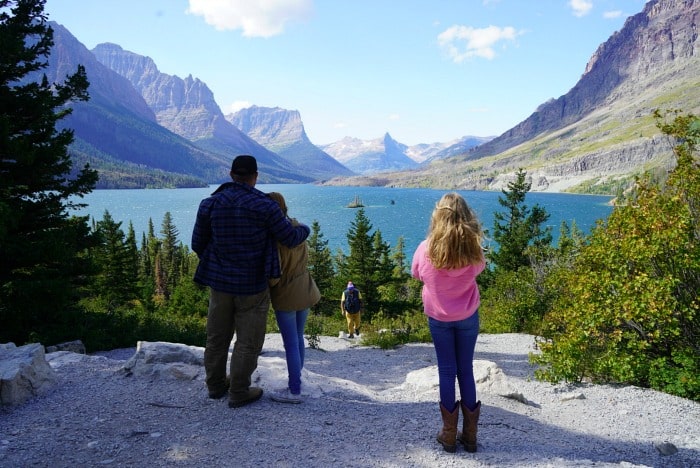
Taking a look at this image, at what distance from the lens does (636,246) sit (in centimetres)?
752

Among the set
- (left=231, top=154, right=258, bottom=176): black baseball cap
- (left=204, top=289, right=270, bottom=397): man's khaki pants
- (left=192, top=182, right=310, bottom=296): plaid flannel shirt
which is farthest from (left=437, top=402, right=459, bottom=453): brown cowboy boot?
(left=231, top=154, right=258, bottom=176): black baseball cap

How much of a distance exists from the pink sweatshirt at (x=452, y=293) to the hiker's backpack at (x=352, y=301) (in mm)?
11224

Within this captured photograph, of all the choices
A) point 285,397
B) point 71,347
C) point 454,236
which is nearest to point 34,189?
point 71,347

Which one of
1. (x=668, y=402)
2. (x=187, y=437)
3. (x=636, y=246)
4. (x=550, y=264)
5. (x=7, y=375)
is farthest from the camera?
(x=550, y=264)

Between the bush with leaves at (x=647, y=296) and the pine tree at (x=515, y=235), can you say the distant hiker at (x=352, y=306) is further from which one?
the pine tree at (x=515, y=235)

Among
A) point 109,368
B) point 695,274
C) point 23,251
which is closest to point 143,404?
point 109,368

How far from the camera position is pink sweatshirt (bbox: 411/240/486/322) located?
4.22 m

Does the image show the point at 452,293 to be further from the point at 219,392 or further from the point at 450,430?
the point at 219,392

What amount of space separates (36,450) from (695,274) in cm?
988

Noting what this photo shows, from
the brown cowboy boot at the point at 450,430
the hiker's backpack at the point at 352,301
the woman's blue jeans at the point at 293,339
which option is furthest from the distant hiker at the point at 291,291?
the hiker's backpack at the point at 352,301

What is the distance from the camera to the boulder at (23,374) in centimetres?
527

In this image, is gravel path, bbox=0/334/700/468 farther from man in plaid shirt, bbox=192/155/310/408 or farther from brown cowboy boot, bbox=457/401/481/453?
man in plaid shirt, bbox=192/155/310/408

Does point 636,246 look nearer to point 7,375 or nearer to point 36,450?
point 36,450

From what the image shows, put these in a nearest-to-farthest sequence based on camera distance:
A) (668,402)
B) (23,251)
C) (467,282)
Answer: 1. (467,282)
2. (668,402)
3. (23,251)
